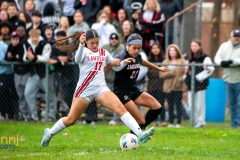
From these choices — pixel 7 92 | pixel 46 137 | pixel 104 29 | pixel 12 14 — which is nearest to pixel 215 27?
pixel 104 29

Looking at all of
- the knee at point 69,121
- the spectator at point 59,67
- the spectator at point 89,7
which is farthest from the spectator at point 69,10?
the knee at point 69,121

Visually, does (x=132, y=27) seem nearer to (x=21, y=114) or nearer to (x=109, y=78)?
(x=109, y=78)

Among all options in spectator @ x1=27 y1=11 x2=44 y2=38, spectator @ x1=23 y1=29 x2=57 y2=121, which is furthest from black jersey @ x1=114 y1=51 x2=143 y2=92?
spectator @ x1=27 y1=11 x2=44 y2=38

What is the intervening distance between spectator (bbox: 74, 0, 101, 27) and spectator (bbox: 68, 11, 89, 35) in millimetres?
1090

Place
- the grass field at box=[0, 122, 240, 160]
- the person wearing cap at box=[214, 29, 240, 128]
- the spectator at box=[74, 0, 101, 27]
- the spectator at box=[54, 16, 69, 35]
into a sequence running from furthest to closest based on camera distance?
1. the spectator at box=[74, 0, 101, 27]
2. the spectator at box=[54, 16, 69, 35]
3. the person wearing cap at box=[214, 29, 240, 128]
4. the grass field at box=[0, 122, 240, 160]

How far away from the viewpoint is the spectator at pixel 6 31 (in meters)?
16.9

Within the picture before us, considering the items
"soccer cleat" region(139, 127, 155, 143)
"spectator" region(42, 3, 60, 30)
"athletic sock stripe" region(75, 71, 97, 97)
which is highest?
"spectator" region(42, 3, 60, 30)

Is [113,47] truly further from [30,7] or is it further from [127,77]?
[127,77]

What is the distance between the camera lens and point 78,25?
16875mm

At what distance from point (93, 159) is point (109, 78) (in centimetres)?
727

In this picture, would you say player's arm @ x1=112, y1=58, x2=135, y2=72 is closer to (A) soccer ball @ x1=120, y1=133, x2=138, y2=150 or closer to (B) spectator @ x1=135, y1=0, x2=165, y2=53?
(A) soccer ball @ x1=120, y1=133, x2=138, y2=150

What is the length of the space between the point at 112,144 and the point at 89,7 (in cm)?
750

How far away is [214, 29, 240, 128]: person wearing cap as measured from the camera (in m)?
15.1

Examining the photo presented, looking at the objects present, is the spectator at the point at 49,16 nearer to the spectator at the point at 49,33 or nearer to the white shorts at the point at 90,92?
the spectator at the point at 49,33
